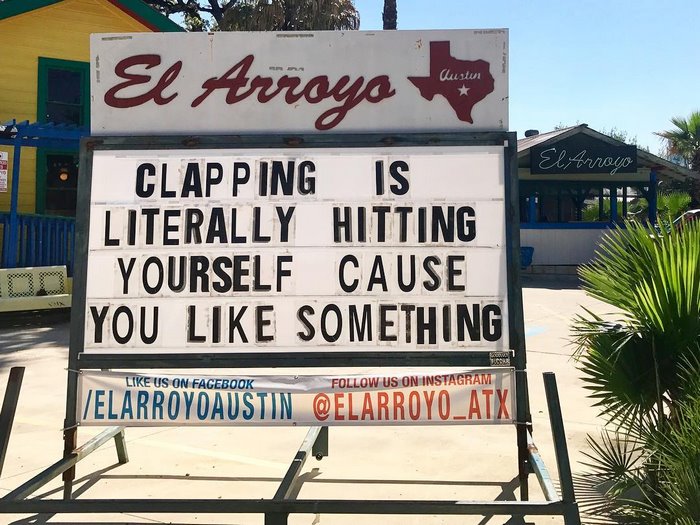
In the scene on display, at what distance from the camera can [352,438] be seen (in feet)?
20.1

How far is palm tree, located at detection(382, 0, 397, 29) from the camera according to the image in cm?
2405

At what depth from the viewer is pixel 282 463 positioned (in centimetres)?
548

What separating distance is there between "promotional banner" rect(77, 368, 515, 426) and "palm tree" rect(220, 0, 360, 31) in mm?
23666

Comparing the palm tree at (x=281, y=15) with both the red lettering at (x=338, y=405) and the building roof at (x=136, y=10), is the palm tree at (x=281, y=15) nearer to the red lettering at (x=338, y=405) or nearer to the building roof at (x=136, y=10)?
the building roof at (x=136, y=10)

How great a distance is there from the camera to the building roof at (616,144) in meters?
24.2

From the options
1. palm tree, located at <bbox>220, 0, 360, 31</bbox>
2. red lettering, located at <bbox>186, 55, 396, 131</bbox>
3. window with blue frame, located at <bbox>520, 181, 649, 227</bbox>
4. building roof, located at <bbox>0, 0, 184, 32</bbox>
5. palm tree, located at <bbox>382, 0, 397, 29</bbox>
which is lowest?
red lettering, located at <bbox>186, 55, 396, 131</bbox>

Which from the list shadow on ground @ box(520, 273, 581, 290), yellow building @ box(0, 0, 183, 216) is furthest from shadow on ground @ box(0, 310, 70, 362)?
shadow on ground @ box(520, 273, 581, 290)

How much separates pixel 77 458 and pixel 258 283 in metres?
1.58

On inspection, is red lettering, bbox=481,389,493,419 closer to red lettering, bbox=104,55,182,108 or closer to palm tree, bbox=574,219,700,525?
palm tree, bbox=574,219,700,525

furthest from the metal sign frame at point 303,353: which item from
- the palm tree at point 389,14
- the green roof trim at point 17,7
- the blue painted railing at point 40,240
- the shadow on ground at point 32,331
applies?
the palm tree at point 389,14

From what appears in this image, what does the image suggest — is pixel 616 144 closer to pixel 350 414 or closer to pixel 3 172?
pixel 3 172

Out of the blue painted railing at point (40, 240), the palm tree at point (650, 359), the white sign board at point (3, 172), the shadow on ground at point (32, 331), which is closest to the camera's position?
the palm tree at point (650, 359)

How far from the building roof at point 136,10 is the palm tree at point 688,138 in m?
26.7

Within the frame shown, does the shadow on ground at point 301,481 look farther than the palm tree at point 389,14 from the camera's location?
No
